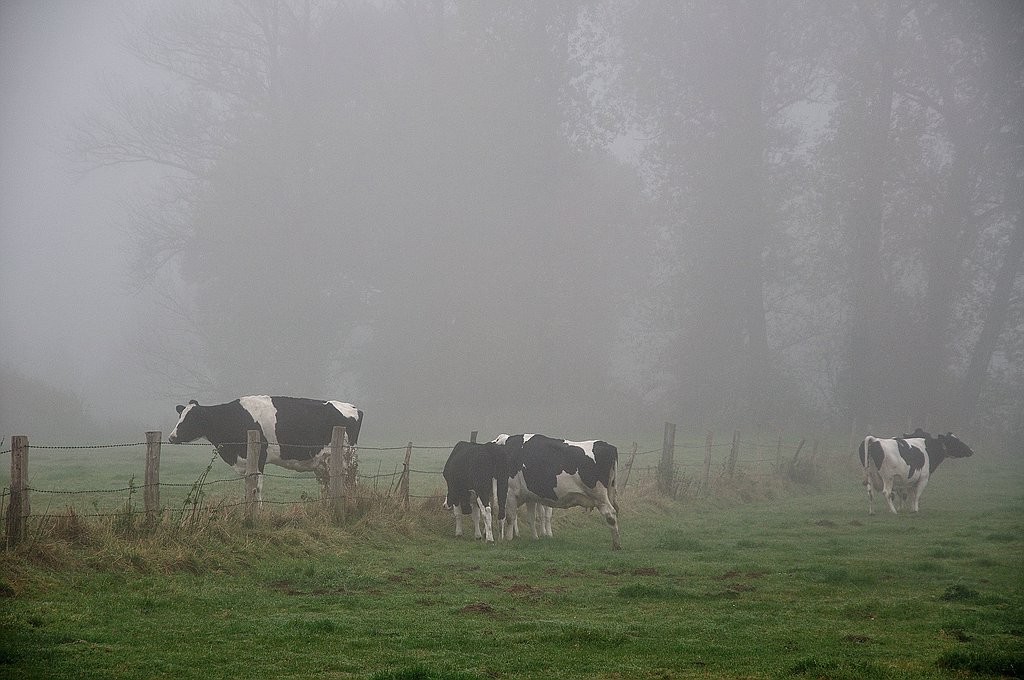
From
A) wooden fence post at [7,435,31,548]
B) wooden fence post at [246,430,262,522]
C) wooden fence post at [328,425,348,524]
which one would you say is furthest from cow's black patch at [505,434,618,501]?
wooden fence post at [7,435,31,548]

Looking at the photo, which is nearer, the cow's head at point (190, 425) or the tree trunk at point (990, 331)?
the cow's head at point (190, 425)

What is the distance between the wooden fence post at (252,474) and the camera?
516 inches

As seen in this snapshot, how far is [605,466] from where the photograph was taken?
15430 millimetres

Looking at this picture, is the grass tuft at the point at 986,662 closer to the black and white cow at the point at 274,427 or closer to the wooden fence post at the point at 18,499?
the wooden fence post at the point at 18,499

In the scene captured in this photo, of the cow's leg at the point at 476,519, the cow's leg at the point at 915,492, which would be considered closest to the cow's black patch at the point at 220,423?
the cow's leg at the point at 476,519

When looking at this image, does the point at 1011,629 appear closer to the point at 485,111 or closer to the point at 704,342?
the point at 704,342

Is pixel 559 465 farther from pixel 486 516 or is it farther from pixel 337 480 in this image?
pixel 337 480

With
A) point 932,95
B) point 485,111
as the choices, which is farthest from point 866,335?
point 485,111

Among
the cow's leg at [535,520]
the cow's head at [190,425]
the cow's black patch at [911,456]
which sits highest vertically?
the cow's head at [190,425]

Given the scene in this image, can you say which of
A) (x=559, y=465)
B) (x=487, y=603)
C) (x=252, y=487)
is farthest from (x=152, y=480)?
(x=559, y=465)

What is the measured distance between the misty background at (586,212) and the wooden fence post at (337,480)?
2598cm

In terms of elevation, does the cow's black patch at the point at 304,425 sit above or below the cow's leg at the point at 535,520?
above

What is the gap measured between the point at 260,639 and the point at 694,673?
152 inches

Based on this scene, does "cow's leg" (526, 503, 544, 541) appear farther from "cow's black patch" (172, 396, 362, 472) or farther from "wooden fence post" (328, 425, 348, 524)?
"cow's black patch" (172, 396, 362, 472)
